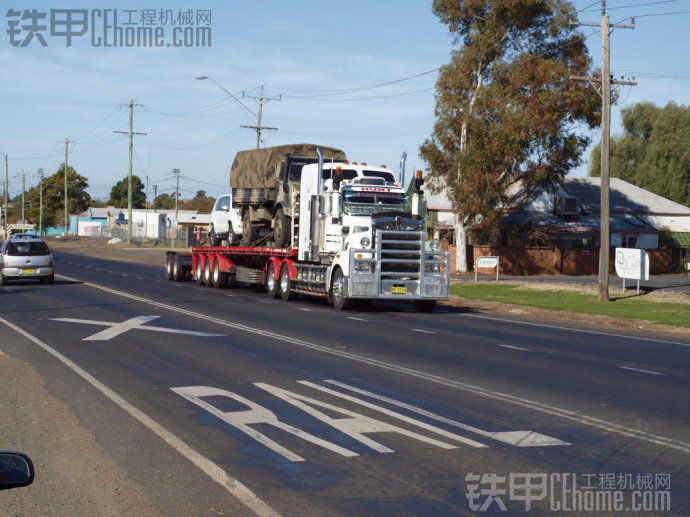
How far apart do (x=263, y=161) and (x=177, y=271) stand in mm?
10727

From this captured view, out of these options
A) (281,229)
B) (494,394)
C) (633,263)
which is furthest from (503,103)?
(494,394)

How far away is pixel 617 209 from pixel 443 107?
2038 centimetres

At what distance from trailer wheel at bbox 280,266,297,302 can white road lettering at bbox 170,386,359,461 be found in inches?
649

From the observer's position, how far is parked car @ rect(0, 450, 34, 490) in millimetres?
3143

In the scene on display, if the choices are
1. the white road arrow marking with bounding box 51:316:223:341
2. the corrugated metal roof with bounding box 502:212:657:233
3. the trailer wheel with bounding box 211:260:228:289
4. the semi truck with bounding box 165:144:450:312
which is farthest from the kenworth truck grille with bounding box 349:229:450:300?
the corrugated metal roof with bounding box 502:212:657:233

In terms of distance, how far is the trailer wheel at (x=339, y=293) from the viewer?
80.1 ft

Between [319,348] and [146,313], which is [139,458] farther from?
[146,313]

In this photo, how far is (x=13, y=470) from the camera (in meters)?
3.18

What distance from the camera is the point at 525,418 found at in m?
9.59

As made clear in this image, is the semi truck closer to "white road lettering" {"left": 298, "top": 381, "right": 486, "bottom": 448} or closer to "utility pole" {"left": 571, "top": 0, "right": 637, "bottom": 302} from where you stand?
"utility pole" {"left": 571, "top": 0, "right": 637, "bottom": 302}

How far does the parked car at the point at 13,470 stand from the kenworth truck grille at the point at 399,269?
67.4 ft

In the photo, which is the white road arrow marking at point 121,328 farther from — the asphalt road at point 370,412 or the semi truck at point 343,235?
the semi truck at point 343,235

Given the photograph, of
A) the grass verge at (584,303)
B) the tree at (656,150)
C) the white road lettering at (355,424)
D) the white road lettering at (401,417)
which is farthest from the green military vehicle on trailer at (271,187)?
the tree at (656,150)

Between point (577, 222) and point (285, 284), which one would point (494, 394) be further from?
point (577, 222)
